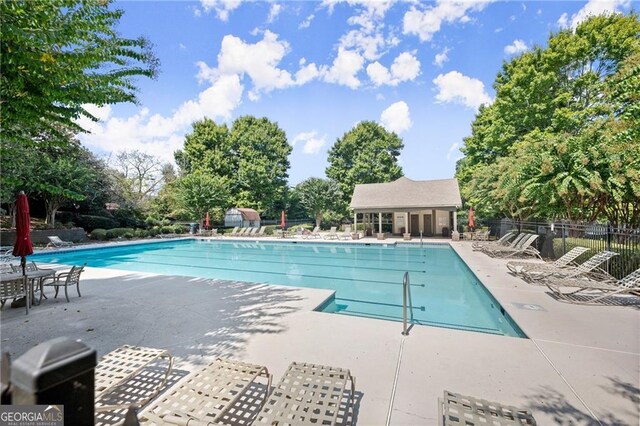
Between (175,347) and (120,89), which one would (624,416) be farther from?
(120,89)

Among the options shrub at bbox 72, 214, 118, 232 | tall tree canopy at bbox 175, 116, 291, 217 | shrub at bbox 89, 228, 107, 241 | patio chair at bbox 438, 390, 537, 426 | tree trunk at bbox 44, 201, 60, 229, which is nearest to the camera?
patio chair at bbox 438, 390, 537, 426

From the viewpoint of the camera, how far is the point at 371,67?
19656 millimetres

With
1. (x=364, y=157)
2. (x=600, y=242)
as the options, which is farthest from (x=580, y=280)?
(x=364, y=157)

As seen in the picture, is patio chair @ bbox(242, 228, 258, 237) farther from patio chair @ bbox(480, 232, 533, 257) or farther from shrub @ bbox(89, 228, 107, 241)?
patio chair @ bbox(480, 232, 533, 257)

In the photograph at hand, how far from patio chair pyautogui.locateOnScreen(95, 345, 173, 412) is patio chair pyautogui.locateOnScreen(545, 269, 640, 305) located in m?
7.33

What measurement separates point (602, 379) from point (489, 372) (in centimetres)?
116

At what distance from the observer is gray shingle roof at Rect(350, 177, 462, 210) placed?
23062 mm

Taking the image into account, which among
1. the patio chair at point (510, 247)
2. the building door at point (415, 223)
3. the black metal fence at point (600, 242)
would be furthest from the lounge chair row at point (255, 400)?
the building door at point (415, 223)

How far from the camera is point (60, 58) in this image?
4230mm

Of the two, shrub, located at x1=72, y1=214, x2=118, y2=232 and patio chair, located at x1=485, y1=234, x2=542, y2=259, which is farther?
shrub, located at x1=72, y1=214, x2=118, y2=232

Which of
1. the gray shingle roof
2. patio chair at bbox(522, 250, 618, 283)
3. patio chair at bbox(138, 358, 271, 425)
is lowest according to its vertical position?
patio chair at bbox(138, 358, 271, 425)

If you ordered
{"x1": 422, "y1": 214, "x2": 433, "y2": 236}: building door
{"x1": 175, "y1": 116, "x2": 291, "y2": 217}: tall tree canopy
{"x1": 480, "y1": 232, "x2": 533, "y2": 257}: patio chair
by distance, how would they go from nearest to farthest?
{"x1": 480, "y1": 232, "x2": 533, "y2": 257}: patio chair, {"x1": 422, "y1": 214, "x2": 433, "y2": 236}: building door, {"x1": 175, "y1": 116, "x2": 291, "y2": 217}: tall tree canopy

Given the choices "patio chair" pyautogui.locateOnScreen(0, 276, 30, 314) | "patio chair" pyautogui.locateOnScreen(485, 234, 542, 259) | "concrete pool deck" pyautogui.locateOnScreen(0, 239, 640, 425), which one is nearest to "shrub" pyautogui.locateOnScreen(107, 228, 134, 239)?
"concrete pool deck" pyautogui.locateOnScreen(0, 239, 640, 425)

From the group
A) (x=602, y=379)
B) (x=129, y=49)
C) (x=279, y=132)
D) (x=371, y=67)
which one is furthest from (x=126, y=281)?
(x=279, y=132)
